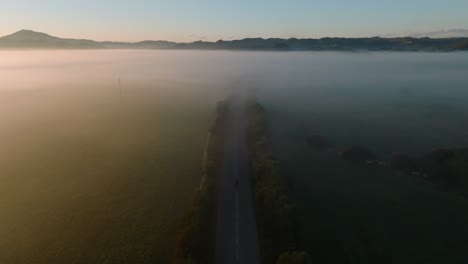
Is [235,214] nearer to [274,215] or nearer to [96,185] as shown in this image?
[274,215]

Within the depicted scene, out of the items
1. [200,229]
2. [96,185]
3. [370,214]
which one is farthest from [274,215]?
[96,185]

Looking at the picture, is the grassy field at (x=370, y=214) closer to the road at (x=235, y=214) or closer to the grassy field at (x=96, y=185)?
the road at (x=235, y=214)

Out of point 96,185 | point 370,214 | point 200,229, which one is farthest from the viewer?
point 96,185

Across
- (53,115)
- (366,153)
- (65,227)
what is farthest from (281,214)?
(53,115)

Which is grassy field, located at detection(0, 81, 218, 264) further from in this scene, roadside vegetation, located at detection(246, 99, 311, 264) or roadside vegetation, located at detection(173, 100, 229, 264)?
roadside vegetation, located at detection(246, 99, 311, 264)

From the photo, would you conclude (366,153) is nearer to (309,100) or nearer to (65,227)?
(65,227)

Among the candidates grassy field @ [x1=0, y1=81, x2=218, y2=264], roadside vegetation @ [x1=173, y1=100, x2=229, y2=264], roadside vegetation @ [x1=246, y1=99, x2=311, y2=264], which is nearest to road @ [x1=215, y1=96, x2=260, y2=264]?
roadside vegetation @ [x1=173, y1=100, x2=229, y2=264]
